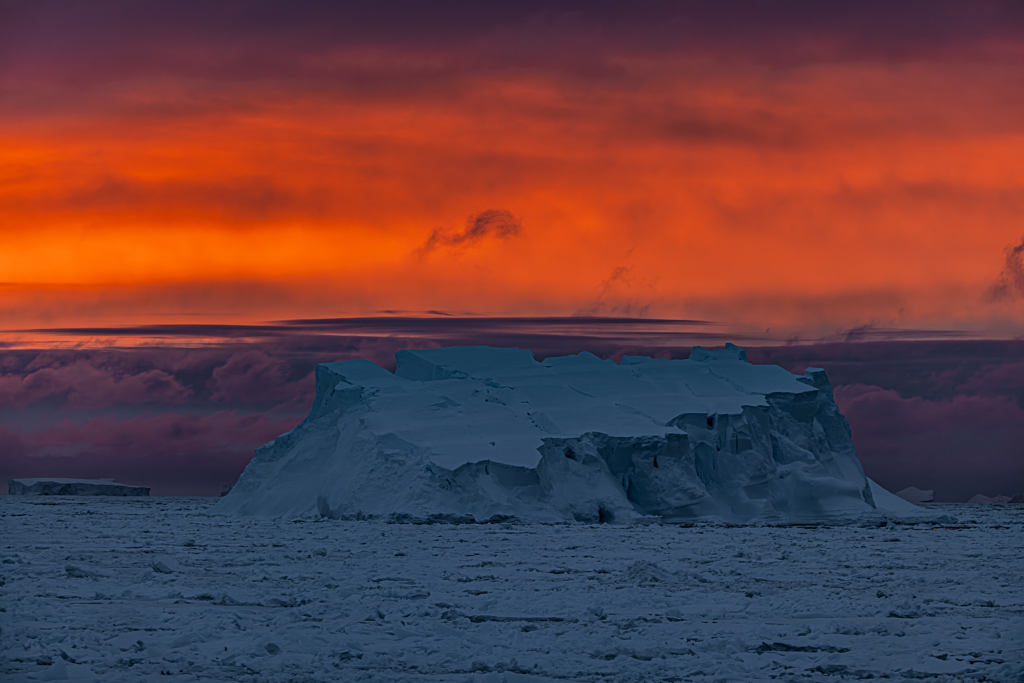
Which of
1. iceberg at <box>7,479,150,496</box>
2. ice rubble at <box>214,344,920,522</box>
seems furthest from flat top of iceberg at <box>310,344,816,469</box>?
iceberg at <box>7,479,150,496</box>

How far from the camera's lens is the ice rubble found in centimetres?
2661

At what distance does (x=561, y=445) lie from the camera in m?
28.0

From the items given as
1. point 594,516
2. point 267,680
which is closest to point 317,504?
point 594,516

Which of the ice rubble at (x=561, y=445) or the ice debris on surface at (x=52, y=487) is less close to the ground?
the ice rubble at (x=561, y=445)

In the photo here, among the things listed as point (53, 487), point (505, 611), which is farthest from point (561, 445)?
point (53, 487)

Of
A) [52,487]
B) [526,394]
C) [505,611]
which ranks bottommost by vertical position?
[52,487]

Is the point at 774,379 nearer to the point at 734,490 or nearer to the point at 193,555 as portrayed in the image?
the point at 734,490

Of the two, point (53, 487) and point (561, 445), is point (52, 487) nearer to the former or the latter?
point (53, 487)

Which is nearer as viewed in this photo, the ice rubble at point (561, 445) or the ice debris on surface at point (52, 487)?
the ice rubble at point (561, 445)

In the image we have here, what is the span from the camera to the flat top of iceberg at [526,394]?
28.1 m

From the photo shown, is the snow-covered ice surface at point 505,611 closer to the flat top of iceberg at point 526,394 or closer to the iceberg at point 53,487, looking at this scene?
the flat top of iceberg at point 526,394

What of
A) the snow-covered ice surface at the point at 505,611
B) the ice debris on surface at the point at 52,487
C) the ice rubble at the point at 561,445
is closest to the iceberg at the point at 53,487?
the ice debris on surface at the point at 52,487

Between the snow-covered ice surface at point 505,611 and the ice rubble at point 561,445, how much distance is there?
658 cm

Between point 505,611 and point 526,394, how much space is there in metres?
20.4
